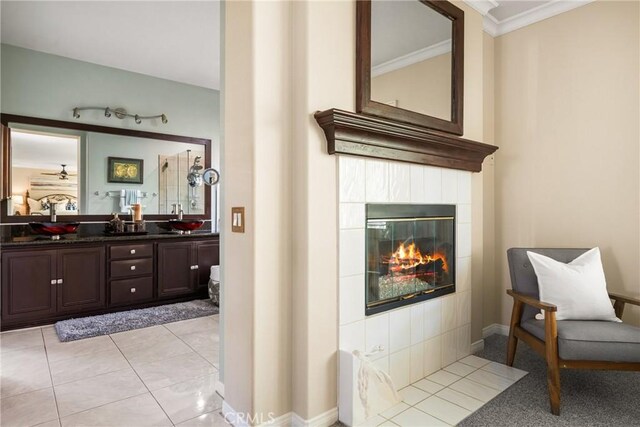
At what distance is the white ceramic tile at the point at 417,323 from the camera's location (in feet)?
7.84

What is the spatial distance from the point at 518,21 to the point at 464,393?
→ 3035mm

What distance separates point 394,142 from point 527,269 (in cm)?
137

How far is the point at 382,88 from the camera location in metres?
2.21

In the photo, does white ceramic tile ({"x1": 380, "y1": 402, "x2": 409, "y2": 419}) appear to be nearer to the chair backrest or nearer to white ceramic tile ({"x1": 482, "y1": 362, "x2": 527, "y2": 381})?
white ceramic tile ({"x1": 482, "y1": 362, "x2": 527, "y2": 381})

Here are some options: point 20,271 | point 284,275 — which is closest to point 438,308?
point 284,275

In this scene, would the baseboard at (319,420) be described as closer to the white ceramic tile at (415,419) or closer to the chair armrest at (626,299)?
the white ceramic tile at (415,419)

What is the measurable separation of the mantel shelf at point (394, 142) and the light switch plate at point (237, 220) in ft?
1.84

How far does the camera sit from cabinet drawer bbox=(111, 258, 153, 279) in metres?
3.89

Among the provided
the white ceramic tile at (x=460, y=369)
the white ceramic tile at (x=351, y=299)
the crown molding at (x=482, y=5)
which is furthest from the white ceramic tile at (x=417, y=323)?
the crown molding at (x=482, y=5)

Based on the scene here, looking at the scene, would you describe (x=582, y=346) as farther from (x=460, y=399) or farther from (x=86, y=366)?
(x=86, y=366)

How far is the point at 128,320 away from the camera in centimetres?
361

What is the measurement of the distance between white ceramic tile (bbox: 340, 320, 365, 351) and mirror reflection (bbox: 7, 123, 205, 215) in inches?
139

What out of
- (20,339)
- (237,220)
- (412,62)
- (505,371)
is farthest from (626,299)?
(20,339)

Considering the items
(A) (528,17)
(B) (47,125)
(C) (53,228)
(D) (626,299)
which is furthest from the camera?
(B) (47,125)
